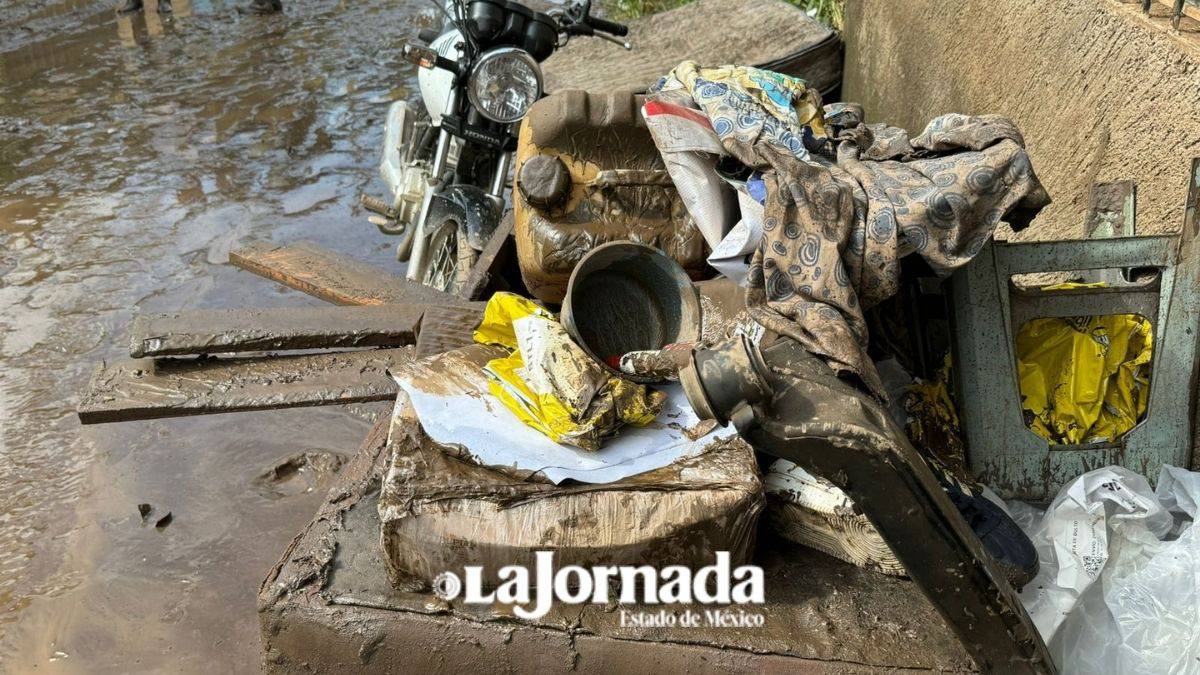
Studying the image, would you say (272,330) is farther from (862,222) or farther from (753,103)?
(862,222)

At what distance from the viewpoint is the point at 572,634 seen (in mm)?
1596

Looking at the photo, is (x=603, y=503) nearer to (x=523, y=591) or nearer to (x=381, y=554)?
(x=523, y=591)

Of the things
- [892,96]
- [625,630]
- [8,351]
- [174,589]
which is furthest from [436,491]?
[892,96]

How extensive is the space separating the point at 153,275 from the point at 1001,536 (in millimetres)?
4009

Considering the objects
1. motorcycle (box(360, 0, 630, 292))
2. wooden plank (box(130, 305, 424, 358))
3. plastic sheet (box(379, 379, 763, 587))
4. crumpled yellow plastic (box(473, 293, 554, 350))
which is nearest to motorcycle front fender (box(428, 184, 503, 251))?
motorcycle (box(360, 0, 630, 292))

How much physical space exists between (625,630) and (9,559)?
218cm

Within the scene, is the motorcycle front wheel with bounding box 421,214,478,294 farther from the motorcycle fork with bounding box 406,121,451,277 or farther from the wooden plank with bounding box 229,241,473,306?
the wooden plank with bounding box 229,241,473,306

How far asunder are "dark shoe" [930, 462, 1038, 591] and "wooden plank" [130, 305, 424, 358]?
156 centimetres

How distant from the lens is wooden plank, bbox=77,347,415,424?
95.7 inches

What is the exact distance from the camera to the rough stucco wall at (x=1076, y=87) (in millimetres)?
2473

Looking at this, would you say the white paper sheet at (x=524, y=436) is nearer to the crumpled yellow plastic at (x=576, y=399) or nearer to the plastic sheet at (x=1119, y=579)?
the crumpled yellow plastic at (x=576, y=399)

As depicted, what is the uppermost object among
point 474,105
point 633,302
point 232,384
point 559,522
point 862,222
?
point 862,222

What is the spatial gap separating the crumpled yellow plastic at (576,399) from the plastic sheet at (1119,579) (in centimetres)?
90

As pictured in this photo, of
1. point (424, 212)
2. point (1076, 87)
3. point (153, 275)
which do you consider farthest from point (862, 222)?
point (153, 275)
